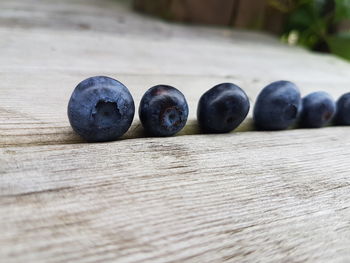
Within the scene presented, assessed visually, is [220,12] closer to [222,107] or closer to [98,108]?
[222,107]

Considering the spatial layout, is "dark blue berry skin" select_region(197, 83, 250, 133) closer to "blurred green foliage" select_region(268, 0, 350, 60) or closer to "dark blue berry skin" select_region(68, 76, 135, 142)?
"dark blue berry skin" select_region(68, 76, 135, 142)

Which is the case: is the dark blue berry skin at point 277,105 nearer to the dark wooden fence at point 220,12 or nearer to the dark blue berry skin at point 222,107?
A: the dark blue berry skin at point 222,107

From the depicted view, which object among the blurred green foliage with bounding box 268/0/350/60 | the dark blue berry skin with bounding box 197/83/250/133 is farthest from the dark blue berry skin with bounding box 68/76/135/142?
the blurred green foliage with bounding box 268/0/350/60

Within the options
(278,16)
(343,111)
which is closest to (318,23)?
(278,16)

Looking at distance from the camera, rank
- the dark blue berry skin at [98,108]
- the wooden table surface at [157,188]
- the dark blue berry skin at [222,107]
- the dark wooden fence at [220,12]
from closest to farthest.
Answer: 1. the wooden table surface at [157,188]
2. the dark blue berry skin at [98,108]
3. the dark blue berry skin at [222,107]
4. the dark wooden fence at [220,12]

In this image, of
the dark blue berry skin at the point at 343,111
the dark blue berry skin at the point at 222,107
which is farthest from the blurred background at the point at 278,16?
the dark blue berry skin at the point at 222,107
